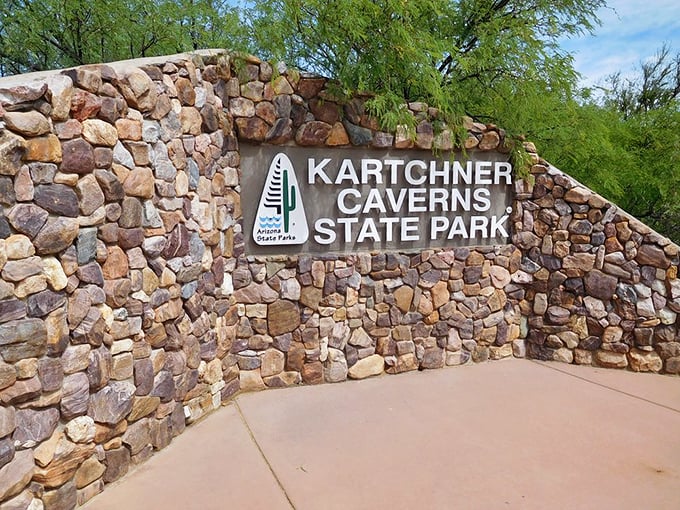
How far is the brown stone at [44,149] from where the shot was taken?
7.47 feet

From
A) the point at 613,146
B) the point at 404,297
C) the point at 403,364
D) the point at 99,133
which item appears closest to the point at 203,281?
the point at 99,133

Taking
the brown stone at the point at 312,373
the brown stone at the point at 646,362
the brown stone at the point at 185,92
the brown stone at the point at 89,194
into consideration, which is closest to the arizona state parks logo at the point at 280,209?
the brown stone at the point at 185,92

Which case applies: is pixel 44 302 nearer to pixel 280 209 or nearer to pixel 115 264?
pixel 115 264

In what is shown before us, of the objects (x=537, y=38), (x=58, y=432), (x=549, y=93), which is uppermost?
(x=537, y=38)

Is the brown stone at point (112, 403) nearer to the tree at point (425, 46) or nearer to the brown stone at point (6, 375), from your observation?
the brown stone at point (6, 375)

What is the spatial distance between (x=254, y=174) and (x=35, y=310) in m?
2.11

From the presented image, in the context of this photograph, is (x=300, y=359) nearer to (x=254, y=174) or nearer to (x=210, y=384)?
(x=210, y=384)

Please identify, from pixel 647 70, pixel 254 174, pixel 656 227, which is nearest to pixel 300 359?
pixel 254 174

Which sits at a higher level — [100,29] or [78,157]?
[100,29]

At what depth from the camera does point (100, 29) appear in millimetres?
5801

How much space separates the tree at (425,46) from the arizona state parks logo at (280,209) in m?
0.83

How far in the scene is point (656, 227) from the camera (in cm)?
813

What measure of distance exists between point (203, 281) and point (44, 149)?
5.01 ft

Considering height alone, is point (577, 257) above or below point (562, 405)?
above
